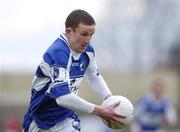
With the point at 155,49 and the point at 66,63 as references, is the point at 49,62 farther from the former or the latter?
the point at 155,49

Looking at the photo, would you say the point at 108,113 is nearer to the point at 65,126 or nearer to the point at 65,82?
the point at 65,82

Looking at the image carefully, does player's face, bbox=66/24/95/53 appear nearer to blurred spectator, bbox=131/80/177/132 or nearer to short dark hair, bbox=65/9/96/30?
short dark hair, bbox=65/9/96/30

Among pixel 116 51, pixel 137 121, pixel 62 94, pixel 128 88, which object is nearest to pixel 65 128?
pixel 62 94

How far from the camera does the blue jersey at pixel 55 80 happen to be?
9328mm

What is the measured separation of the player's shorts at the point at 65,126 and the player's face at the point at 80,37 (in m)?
0.91

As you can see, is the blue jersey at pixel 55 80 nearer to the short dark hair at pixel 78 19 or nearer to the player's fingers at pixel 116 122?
the short dark hair at pixel 78 19

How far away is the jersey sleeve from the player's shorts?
54cm

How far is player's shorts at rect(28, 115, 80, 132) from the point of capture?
9812 mm

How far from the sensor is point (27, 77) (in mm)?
51594

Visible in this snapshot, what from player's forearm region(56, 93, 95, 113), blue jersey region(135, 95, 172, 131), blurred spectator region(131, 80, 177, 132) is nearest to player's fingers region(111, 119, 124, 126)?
player's forearm region(56, 93, 95, 113)

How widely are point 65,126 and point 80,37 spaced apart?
1147mm

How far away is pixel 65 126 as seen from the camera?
32.2 ft

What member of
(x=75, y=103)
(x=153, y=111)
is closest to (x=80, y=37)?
(x=75, y=103)

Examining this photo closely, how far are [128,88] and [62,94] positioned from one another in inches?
1596
